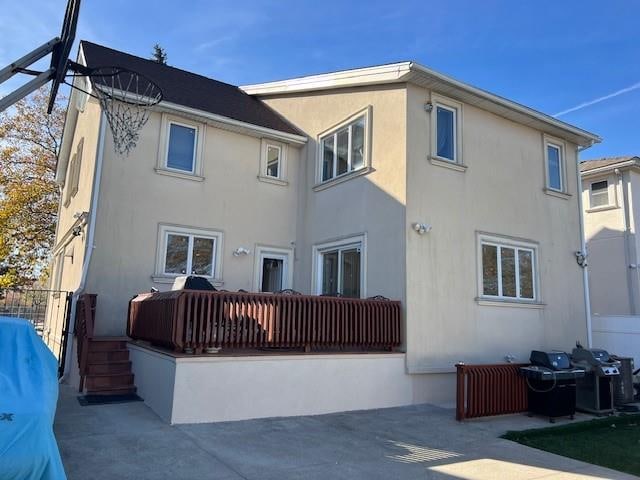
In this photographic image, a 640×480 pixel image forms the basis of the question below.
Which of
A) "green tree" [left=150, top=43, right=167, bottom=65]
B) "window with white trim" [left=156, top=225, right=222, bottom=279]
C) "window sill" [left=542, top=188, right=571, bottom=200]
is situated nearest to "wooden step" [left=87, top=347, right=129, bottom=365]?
"window with white trim" [left=156, top=225, right=222, bottom=279]

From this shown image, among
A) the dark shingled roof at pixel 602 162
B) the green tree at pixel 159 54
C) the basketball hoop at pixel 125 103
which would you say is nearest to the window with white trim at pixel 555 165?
the dark shingled roof at pixel 602 162

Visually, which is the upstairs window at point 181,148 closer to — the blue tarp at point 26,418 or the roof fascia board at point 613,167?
the blue tarp at point 26,418

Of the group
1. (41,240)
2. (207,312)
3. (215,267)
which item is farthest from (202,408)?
(41,240)

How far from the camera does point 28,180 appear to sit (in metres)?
24.3

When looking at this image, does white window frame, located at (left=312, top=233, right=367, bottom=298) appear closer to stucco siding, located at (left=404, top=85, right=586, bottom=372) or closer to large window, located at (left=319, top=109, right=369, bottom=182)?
stucco siding, located at (left=404, top=85, right=586, bottom=372)

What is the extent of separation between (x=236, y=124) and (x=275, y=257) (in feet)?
11.3

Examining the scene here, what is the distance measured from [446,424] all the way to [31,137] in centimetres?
2542

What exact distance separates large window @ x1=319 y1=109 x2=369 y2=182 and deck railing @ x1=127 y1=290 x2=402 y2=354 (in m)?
3.56

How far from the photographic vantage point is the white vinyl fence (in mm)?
11844

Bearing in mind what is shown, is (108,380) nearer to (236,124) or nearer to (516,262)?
(236,124)

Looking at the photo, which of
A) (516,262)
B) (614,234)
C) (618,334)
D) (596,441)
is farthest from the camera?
(614,234)

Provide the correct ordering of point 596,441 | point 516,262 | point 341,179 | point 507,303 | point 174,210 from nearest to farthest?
point 596,441 < point 507,303 < point 516,262 < point 174,210 < point 341,179

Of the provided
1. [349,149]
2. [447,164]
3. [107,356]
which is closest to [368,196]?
[349,149]

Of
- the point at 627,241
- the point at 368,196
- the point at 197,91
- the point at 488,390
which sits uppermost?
the point at 197,91
